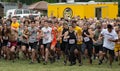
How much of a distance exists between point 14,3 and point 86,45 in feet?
190

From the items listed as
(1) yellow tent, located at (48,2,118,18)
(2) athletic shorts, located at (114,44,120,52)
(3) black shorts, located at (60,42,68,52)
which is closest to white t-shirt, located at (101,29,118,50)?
(2) athletic shorts, located at (114,44,120,52)

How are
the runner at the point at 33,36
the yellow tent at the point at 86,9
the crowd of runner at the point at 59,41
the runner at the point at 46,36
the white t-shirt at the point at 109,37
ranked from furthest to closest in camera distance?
the yellow tent at the point at 86,9
the runner at the point at 33,36
the runner at the point at 46,36
the crowd of runner at the point at 59,41
the white t-shirt at the point at 109,37

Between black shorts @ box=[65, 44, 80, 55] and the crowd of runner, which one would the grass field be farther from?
black shorts @ box=[65, 44, 80, 55]

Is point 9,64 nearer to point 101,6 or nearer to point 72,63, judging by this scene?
point 72,63

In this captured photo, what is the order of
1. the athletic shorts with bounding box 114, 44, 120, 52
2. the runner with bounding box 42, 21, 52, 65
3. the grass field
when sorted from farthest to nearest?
the runner with bounding box 42, 21, 52, 65
the athletic shorts with bounding box 114, 44, 120, 52
the grass field

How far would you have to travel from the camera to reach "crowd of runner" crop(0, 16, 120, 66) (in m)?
17.8

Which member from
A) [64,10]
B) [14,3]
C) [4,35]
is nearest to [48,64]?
[4,35]

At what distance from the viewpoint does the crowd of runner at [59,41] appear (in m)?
17.8

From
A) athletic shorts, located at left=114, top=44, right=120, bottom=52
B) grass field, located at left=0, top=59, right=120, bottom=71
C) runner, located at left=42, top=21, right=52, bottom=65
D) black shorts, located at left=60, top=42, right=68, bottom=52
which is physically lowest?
grass field, located at left=0, top=59, right=120, bottom=71

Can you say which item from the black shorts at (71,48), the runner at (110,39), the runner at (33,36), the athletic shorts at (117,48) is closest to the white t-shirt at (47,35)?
Result: the runner at (33,36)

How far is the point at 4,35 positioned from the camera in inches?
781

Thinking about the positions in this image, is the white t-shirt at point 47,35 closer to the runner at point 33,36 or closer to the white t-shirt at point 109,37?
the runner at point 33,36

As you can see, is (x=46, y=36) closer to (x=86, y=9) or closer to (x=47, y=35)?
(x=47, y=35)

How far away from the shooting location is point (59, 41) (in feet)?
64.1
